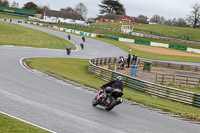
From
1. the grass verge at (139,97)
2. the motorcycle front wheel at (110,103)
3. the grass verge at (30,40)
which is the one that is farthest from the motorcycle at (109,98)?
the grass verge at (30,40)

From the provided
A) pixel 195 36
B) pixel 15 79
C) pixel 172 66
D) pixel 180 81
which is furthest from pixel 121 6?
pixel 15 79

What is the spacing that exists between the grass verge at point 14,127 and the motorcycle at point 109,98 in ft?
14.0

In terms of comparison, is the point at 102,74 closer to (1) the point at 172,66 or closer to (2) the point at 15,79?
(2) the point at 15,79

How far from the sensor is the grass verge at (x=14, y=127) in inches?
314

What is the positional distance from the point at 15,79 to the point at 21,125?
8749 millimetres

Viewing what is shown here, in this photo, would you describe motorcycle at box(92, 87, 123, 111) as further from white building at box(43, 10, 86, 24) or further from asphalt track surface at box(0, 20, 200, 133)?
white building at box(43, 10, 86, 24)

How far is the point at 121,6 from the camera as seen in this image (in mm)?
181500

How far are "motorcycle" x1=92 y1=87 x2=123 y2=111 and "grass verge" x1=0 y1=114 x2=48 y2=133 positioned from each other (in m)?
4.27

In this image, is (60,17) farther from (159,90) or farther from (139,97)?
(139,97)

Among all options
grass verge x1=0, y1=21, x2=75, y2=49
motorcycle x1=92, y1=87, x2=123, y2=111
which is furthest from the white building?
motorcycle x1=92, y1=87, x2=123, y2=111

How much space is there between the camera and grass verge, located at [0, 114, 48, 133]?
7965 mm

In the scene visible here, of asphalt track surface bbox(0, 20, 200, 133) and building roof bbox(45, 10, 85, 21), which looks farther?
building roof bbox(45, 10, 85, 21)

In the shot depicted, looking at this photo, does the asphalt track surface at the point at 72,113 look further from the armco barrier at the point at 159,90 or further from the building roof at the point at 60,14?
the building roof at the point at 60,14

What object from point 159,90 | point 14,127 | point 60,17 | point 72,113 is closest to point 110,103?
point 72,113
